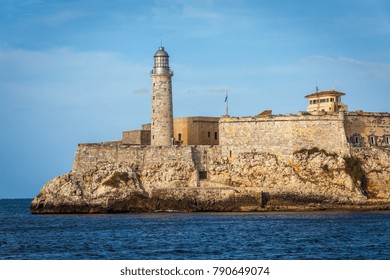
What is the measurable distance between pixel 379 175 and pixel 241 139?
735cm

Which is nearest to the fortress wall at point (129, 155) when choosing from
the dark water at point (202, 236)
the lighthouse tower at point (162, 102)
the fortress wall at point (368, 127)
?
the lighthouse tower at point (162, 102)

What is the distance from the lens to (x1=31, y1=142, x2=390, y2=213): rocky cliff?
158ft

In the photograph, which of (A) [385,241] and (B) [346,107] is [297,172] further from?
(A) [385,241]

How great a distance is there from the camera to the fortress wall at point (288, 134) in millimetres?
49438

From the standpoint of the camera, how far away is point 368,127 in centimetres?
5138

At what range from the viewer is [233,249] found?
31.2 meters

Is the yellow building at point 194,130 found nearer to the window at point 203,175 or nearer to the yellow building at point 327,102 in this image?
the window at point 203,175

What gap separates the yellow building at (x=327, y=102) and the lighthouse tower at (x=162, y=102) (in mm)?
8558

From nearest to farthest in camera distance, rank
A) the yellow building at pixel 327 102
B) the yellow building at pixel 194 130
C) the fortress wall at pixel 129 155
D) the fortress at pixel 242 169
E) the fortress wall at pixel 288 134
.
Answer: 1. the fortress at pixel 242 169
2. the fortress wall at pixel 288 134
3. the fortress wall at pixel 129 155
4. the yellow building at pixel 327 102
5. the yellow building at pixel 194 130

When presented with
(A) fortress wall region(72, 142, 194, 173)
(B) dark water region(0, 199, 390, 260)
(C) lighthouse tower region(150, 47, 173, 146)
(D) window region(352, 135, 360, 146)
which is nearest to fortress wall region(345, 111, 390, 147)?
(D) window region(352, 135, 360, 146)

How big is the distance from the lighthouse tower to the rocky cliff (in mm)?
1729

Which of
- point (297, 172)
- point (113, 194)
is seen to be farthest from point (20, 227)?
point (297, 172)

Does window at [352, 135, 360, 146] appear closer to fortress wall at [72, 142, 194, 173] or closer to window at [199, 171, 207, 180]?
window at [199, 171, 207, 180]

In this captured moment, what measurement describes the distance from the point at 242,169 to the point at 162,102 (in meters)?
5.81
